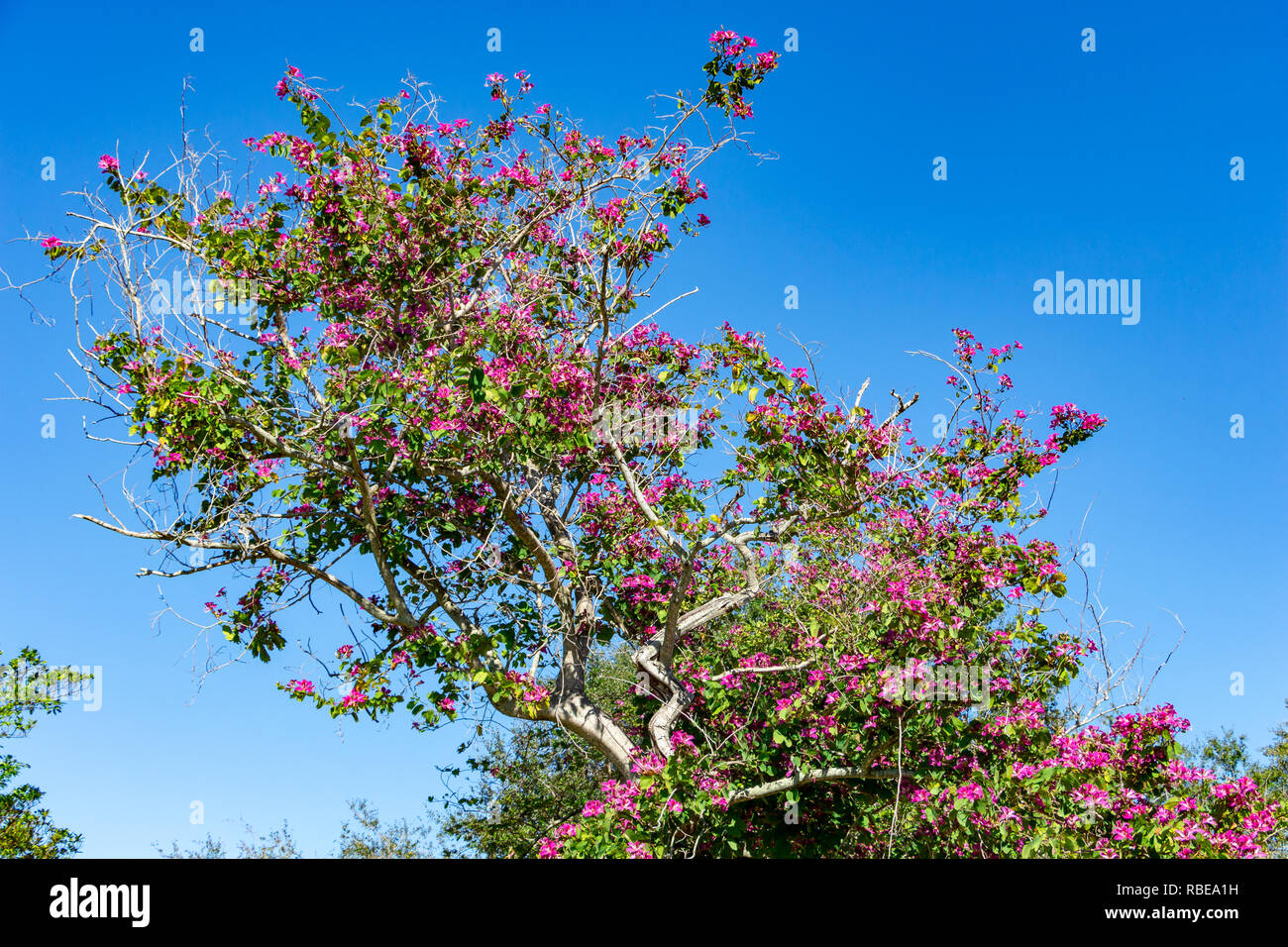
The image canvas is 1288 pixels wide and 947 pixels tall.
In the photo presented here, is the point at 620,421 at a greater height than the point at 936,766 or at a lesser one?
greater

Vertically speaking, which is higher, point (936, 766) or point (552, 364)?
point (552, 364)

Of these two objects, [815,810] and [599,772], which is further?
[599,772]

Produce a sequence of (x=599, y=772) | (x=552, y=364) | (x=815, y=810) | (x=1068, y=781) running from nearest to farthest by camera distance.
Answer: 1. (x=1068, y=781)
2. (x=552, y=364)
3. (x=815, y=810)
4. (x=599, y=772)

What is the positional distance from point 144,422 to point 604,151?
15.9 ft

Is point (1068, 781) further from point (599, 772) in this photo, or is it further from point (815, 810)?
point (599, 772)

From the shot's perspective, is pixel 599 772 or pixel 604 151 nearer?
pixel 604 151

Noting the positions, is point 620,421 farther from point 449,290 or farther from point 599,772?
point 599,772

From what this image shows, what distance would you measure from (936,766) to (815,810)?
1825 mm

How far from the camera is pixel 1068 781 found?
782 centimetres

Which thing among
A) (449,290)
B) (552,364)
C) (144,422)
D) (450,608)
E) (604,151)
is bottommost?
(450,608)
